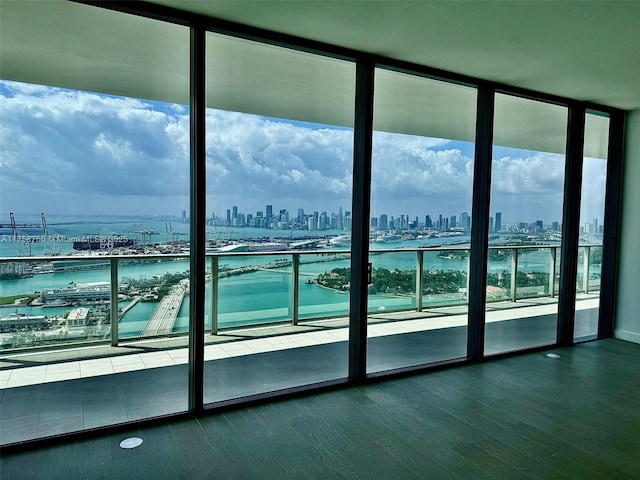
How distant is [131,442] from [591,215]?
5.36m

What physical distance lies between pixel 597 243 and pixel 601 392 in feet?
7.93

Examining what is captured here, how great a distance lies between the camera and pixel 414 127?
5523 mm

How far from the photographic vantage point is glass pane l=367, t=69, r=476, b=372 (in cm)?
407

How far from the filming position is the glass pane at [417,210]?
13.4 ft

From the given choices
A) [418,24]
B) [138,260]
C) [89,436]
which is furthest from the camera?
[138,260]

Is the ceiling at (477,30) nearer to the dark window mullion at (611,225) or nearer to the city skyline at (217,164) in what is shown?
the city skyline at (217,164)

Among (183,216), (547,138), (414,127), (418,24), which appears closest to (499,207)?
(547,138)

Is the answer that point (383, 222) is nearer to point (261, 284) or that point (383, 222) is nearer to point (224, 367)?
point (261, 284)

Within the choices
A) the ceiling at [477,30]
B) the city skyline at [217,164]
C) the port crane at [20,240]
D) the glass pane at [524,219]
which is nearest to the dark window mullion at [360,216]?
the city skyline at [217,164]

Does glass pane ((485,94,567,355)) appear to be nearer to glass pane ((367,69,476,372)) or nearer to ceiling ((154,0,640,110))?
glass pane ((367,69,476,372))

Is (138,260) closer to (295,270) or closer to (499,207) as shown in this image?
(295,270)

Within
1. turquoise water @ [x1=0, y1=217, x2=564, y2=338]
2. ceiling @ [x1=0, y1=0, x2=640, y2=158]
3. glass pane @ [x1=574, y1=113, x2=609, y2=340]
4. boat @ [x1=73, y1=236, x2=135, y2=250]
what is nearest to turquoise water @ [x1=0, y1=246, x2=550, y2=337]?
turquoise water @ [x1=0, y1=217, x2=564, y2=338]

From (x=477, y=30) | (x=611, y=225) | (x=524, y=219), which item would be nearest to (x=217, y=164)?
(x=477, y=30)

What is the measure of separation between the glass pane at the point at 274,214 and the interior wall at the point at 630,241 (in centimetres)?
345
